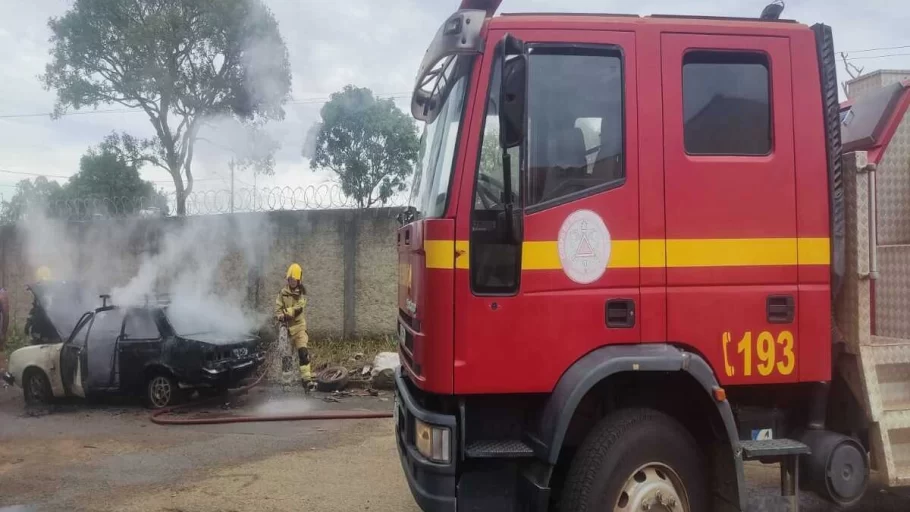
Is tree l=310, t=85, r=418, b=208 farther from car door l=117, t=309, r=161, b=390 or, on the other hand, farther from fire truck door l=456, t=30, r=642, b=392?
fire truck door l=456, t=30, r=642, b=392

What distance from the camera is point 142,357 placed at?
28.9ft

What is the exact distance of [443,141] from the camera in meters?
3.67

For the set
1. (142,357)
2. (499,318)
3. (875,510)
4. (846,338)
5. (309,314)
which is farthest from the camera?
(309,314)

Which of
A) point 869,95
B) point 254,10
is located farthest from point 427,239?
point 254,10

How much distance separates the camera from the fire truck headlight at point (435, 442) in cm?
332

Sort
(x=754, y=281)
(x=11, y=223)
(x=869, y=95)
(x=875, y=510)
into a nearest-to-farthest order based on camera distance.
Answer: (x=754, y=281), (x=869, y=95), (x=875, y=510), (x=11, y=223)

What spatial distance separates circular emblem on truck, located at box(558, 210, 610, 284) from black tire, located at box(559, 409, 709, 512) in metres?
0.76

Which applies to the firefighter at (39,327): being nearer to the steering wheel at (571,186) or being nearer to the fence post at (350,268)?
the fence post at (350,268)

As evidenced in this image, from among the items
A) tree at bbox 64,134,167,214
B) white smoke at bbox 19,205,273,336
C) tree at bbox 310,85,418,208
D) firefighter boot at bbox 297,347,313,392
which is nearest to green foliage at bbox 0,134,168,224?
tree at bbox 64,134,167,214

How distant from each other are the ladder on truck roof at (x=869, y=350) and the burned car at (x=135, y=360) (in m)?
7.25

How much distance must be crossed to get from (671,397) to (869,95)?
241 centimetres

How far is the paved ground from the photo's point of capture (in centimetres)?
516

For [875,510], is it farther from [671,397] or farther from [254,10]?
[254,10]

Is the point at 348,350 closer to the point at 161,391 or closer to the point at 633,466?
the point at 161,391
